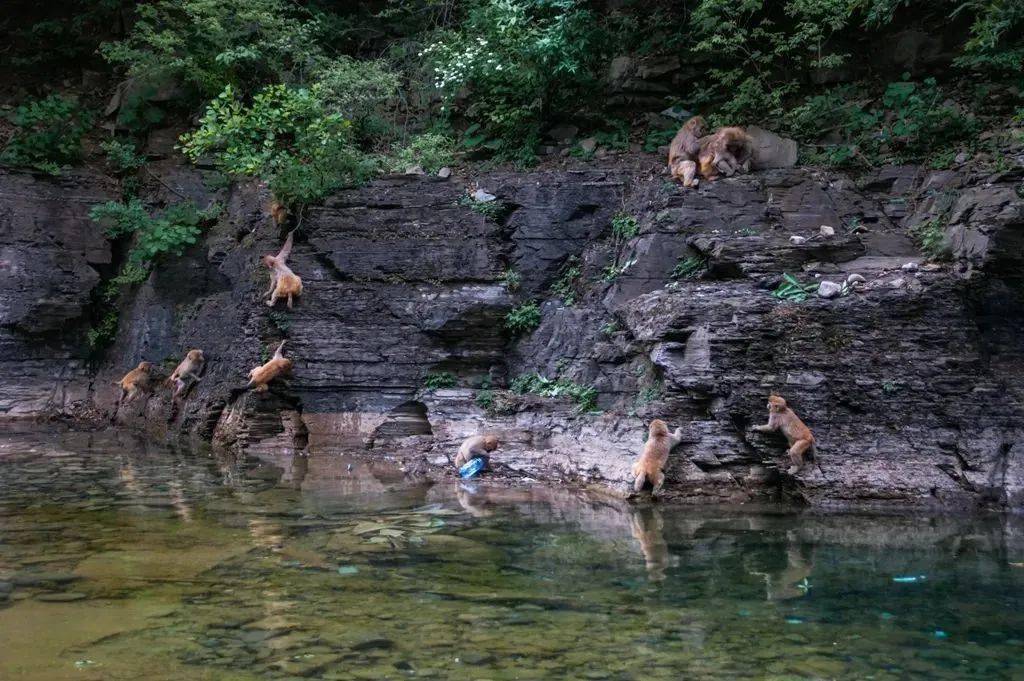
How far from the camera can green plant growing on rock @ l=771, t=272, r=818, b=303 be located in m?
10.9

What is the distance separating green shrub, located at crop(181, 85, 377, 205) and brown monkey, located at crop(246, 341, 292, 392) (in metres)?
2.94

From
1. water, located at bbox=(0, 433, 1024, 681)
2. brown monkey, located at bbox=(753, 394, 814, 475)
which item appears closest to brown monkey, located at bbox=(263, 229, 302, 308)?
water, located at bbox=(0, 433, 1024, 681)

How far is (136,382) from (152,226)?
10.3 ft

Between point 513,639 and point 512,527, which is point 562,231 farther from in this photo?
point 513,639

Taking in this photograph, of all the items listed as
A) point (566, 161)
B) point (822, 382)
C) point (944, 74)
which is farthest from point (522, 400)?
point (944, 74)

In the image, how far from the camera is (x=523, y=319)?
13.9 meters

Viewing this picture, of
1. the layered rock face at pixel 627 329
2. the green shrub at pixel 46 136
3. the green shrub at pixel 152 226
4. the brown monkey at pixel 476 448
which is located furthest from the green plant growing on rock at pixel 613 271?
the green shrub at pixel 46 136

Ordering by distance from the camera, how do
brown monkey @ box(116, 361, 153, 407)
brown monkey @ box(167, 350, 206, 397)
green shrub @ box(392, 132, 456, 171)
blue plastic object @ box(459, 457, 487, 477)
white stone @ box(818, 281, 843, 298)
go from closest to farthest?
white stone @ box(818, 281, 843, 298) → blue plastic object @ box(459, 457, 487, 477) → brown monkey @ box(167, 350, 206, 397) → green shrub @ box(392, 132, 456, 171) → brown monkey @ box(116, 361, 153, 407)

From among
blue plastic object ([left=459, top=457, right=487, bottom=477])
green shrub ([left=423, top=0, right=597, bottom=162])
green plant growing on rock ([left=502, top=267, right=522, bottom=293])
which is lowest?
blue plastic object ([left=459, top=457, right=487, bottom=477])

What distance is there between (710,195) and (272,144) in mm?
7334

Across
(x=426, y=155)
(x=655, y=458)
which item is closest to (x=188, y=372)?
(x=426, y=155)

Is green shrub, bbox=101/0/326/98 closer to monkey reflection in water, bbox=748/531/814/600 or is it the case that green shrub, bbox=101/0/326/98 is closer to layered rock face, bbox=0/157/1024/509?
layered rock face, bbox=0/157/1024/509

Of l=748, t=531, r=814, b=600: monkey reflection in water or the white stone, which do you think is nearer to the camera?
l=748, t=531, r=814, b=600: monkey reflection in water

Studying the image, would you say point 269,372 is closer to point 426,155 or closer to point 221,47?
point 426,155
